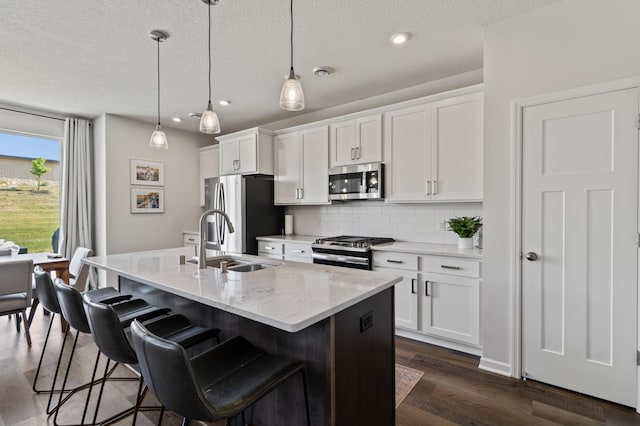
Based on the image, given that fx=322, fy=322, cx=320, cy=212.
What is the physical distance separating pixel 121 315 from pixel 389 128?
2.92 m

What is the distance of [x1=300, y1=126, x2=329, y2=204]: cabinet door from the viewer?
13.2 ft

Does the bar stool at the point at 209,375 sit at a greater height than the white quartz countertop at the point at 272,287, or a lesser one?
lesser

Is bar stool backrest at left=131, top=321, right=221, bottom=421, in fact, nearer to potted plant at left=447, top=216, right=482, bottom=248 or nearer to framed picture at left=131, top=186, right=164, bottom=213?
potted plant at left=447, top=216, right=482, bottom=248

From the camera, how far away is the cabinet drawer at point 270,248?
4.14 metres

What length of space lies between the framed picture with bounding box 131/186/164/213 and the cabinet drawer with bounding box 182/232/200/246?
0.56 metres

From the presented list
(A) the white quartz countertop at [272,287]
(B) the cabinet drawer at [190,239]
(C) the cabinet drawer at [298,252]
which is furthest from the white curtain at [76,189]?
(C) the cabinet drawer at [298,252]

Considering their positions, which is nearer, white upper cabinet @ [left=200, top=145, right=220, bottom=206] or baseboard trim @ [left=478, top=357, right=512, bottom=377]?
baseboard trim @ [left=478, top=357, right=512, bottom=377]

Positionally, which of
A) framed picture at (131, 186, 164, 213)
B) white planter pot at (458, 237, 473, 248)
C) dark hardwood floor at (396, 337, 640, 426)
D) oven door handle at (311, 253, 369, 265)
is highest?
framed picture at (131, 186, 164, 213)

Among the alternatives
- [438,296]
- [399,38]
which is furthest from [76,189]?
[438,296]

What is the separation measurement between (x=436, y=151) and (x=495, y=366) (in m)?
1.92

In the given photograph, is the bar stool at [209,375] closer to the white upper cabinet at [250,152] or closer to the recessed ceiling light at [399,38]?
the recessed ceiling light at [399,38]

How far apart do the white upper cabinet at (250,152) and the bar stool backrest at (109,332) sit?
3134 millimetres

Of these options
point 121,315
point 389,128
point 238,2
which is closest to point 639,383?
point 389,128

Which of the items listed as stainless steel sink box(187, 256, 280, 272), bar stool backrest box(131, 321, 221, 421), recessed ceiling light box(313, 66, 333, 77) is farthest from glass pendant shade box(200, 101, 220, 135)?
bar stool backrest box(131, 321, 221, 421)
